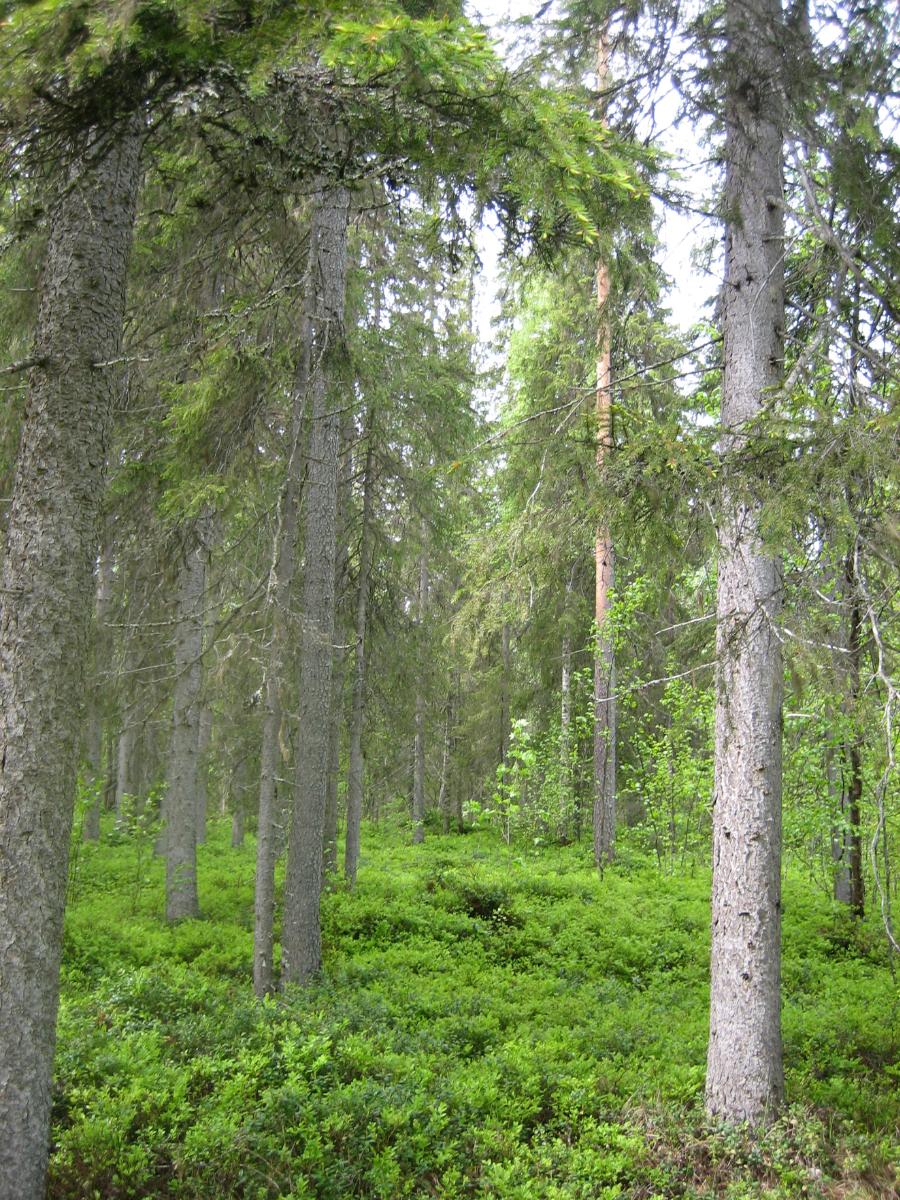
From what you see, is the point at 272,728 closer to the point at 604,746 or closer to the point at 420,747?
the point at 604,746

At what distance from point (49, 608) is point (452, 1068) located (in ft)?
15.1

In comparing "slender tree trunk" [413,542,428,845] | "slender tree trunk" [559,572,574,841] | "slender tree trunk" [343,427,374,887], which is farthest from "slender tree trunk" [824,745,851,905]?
"slender tree trunk" [413,542,428,845]

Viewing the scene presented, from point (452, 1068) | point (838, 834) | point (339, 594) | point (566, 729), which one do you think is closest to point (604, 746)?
point (566, 729)

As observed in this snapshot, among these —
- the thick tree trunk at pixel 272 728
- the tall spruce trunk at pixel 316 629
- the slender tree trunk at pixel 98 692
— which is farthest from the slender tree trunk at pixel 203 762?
the thick tree trunk at pixel 272 728

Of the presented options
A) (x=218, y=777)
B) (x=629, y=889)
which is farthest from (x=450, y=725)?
Answer: (x=629, y=889)

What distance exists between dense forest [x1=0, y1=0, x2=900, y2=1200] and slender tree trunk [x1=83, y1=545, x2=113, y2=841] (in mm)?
93

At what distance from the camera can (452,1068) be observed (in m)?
6.21

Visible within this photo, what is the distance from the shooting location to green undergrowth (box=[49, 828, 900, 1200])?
14.8 feet

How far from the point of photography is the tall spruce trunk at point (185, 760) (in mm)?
11312

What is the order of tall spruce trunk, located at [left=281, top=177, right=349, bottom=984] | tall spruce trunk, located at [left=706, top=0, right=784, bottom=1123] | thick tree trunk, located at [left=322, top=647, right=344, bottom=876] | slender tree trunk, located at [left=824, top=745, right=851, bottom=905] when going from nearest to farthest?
1. tall spruce trunk, located at [left=706, top=0, right=784, bottom=1123]
2. tall spruce trunk, located at [left=281, top=177, right=349, bottom=984]
3. slender tree trunk, located at [left=824, top=745, right=851, bottom=905]
4. thick tree trunk, located at [left=322, top=647, right=344, bottom=876]

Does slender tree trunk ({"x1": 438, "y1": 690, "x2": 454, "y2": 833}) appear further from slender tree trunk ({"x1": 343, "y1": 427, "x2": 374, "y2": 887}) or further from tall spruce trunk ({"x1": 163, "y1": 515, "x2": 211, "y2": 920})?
tall spruce trunk ({"x1": 163, "y1": 515, "x2": 211, "y2": 920})

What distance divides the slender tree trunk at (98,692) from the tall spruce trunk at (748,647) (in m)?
5.99

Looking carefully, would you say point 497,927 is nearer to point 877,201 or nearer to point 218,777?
point 218,777

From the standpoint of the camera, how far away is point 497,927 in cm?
1098
